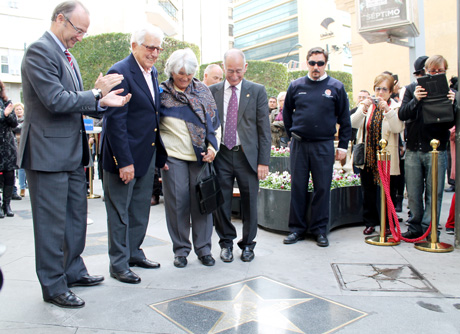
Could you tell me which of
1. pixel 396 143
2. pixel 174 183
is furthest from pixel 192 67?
pixel 396 143

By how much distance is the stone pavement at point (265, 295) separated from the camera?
268 cm

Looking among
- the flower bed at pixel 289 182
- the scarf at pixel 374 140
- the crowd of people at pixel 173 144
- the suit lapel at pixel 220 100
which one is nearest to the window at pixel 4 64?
the crowd of people at pixel 173 144

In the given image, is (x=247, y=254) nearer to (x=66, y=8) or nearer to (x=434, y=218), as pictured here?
(x=434, y=218)

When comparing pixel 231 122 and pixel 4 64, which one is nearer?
pixel 231 122

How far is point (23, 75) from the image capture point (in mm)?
3014

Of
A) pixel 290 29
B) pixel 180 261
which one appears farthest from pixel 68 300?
pixel 290 29

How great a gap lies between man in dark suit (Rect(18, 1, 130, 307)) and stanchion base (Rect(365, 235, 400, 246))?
10.4ft

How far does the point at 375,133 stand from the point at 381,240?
130 cm

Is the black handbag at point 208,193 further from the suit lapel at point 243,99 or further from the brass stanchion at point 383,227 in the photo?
the brass stanchion at point 383,227

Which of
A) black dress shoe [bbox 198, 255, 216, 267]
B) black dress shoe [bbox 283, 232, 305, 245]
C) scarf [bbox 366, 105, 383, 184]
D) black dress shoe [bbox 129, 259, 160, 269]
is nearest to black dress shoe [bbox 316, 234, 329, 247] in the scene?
black dress shoe [bbox 283, 232, 305, 245]

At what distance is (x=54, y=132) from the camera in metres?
2.99

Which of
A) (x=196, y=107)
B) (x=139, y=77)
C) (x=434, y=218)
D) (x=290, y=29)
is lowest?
(x=434, y=218)

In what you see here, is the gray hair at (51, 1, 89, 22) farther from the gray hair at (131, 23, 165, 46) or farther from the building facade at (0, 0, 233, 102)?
the building facade at (0, 0, 233, 102)

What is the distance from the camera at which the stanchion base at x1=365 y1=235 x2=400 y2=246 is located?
4.62m
